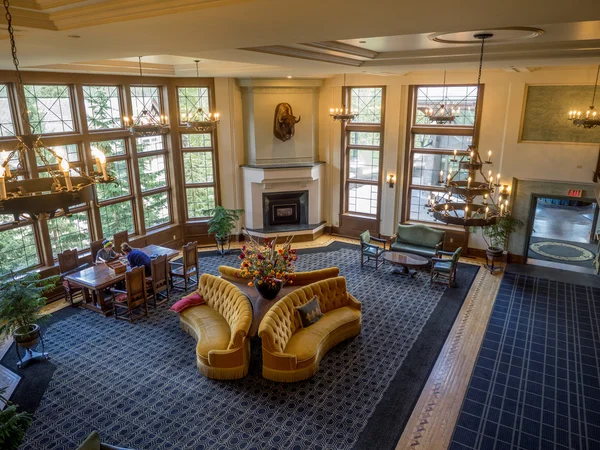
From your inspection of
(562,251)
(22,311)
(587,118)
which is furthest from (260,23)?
(562,251)

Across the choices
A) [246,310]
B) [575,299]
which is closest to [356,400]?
[246,310]

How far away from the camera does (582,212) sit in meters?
16.2

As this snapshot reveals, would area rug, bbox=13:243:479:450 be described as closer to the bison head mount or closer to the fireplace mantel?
the fireplace mantel

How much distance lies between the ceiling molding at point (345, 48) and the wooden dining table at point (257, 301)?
386cm

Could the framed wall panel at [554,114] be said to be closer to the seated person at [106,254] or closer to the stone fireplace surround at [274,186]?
the stone fireplace surround at [274,186]

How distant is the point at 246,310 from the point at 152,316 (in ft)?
7.86

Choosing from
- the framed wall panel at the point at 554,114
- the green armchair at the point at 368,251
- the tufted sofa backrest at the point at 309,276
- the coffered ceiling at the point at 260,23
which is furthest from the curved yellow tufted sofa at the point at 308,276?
the framed wall panel at the point at 554,114

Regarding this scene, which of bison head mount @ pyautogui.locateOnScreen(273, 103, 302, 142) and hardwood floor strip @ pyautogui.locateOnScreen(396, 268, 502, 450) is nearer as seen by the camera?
hardwood floor strip @ pyautogui.locateOnScreen(396, 268, 502, 450)

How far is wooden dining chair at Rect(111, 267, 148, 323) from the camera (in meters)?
7.54

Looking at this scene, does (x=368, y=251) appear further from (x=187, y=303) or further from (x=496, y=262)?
(x=187, y=303)

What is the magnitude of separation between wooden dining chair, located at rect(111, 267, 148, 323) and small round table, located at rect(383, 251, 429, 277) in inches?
202

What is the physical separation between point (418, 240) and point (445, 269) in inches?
66.7

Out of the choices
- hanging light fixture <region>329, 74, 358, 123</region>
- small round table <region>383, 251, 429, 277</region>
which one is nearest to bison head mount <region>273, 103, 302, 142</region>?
hanging light fixture <region>329, 74, 358, 123</region>

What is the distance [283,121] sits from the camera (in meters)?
11.4
